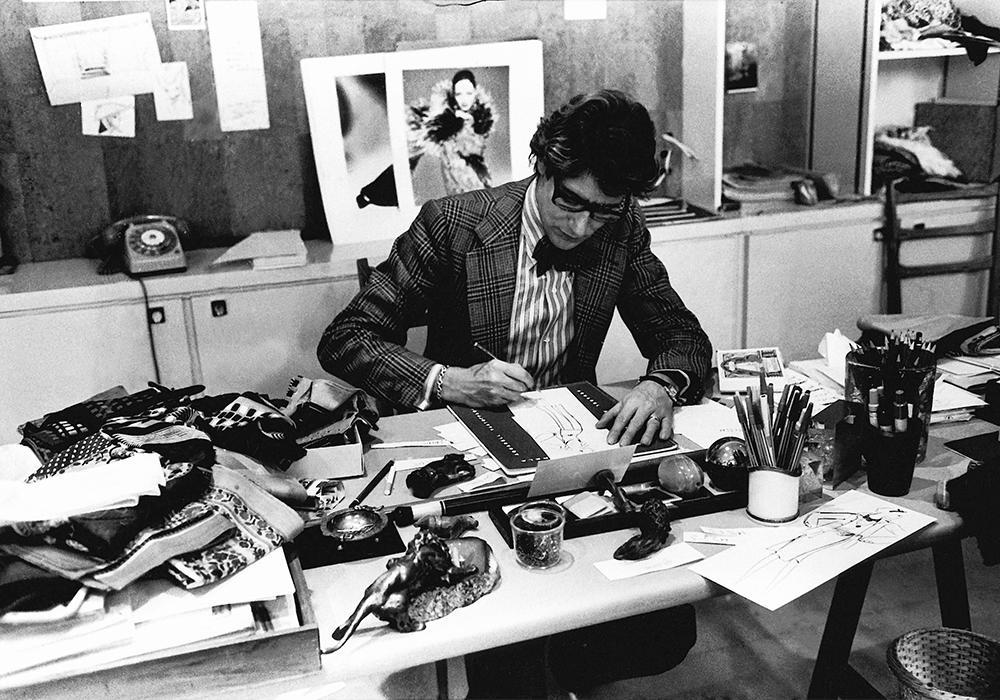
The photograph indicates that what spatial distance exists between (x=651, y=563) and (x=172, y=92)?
8.78 ft

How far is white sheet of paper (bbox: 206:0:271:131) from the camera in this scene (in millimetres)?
3303

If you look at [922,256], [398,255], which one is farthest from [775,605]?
[922,256]

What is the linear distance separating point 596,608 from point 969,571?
6.52 feet

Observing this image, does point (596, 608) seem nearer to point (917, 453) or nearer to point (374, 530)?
point (374, 530)

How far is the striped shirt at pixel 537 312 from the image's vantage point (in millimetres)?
2254

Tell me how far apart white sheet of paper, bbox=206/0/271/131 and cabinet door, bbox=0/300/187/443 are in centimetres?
80

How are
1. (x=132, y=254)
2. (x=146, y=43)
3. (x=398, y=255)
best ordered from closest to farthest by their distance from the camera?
(x=398, y=255) < (x=132, y=254) < (x=146, y=43)

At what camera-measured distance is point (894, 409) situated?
5.39ft

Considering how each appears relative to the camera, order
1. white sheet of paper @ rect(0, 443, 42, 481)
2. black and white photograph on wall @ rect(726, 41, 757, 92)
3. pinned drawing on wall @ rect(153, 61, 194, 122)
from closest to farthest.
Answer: white sheet of paper @ rect(0, 443, 42, 481)
pinned drawing on wall @ rect(153, 61, 194, 122)
black and white photograph on wall @ rect(726, 41, 757, 92)

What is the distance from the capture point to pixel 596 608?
131 cm

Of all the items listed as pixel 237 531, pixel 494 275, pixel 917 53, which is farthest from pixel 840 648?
pixel 917 53

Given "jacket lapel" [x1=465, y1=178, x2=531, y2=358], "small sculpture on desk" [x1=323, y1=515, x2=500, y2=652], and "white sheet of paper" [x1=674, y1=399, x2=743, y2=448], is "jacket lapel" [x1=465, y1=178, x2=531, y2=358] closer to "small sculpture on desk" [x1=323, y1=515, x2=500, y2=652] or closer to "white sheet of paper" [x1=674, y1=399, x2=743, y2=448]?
"white sheet of paper" [x1=674, y1=399, x2=743, y2=448]

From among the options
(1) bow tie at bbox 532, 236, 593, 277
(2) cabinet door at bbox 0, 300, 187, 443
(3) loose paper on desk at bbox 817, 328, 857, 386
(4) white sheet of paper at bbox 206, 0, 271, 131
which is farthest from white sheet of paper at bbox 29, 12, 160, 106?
(3) loose paper on desk at bbox 817, 328, 857, 386

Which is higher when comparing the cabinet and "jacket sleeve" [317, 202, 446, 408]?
the cabinet
